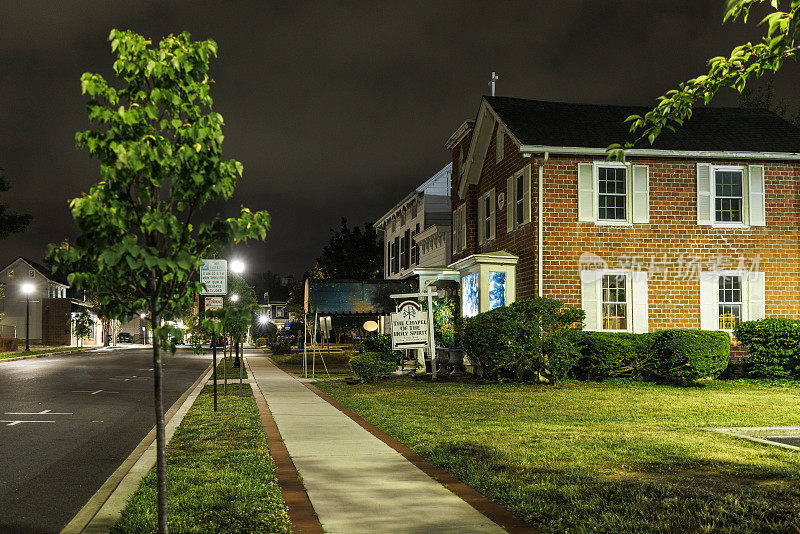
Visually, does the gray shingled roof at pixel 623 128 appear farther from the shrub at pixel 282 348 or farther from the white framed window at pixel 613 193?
the shrub at pixel 282 348

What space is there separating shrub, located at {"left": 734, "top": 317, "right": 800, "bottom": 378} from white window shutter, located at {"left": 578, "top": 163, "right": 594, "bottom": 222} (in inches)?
213

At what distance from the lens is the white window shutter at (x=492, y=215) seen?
25.9m

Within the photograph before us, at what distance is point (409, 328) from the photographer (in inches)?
880

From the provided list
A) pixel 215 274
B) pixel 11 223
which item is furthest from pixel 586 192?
pixel 11 223

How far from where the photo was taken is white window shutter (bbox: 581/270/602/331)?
21.9m

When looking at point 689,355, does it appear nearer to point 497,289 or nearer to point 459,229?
point 497,289

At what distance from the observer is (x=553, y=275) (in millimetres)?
21859

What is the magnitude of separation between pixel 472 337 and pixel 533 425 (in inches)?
348

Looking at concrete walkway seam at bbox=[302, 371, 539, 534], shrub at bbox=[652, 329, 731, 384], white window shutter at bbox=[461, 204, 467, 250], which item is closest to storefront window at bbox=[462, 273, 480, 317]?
white window shutter at bbox=[461, 204, 467, 250]

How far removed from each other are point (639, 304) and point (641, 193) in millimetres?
3319

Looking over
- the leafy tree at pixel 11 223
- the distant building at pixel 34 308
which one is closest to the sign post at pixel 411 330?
the leafy tree at pixel 11 223

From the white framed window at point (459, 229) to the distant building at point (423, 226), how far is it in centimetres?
548

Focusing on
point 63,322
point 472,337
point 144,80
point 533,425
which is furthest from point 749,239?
point 63,322

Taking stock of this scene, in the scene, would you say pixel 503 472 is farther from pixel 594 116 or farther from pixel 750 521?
pixel 594 116
